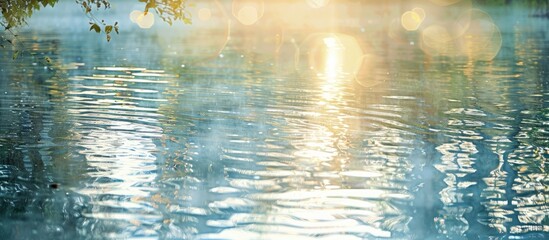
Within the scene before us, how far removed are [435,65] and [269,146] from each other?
22224 mm

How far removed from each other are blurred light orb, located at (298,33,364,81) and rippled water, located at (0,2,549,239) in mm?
3937

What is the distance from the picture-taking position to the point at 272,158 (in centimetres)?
1522

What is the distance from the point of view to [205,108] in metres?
21.9

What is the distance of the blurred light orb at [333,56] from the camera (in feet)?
111

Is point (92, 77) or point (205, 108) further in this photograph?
point (92, 77)

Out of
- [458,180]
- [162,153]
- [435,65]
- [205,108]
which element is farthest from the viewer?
[435,65]

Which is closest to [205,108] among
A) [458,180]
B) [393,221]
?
[458,180]

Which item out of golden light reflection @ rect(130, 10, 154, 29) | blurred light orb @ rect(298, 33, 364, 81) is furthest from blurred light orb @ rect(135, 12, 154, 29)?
blurred light orb @ rect(298, 33, 364, 81)

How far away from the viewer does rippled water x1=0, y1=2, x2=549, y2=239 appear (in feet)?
36.3

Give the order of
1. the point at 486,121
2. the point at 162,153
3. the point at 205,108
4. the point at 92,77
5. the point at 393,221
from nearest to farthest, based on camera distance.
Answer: the point at 393,221 < the point at 162,153 < the point at 486,121 < the point at 205,108 < the point at 92,77

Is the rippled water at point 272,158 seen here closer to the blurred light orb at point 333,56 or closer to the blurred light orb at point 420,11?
the blurred light orb at point 333,56

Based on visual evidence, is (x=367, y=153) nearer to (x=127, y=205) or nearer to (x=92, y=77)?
(x=127, y=205)

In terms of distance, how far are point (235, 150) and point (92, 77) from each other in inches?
621

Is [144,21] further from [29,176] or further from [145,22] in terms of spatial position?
[29,176]
